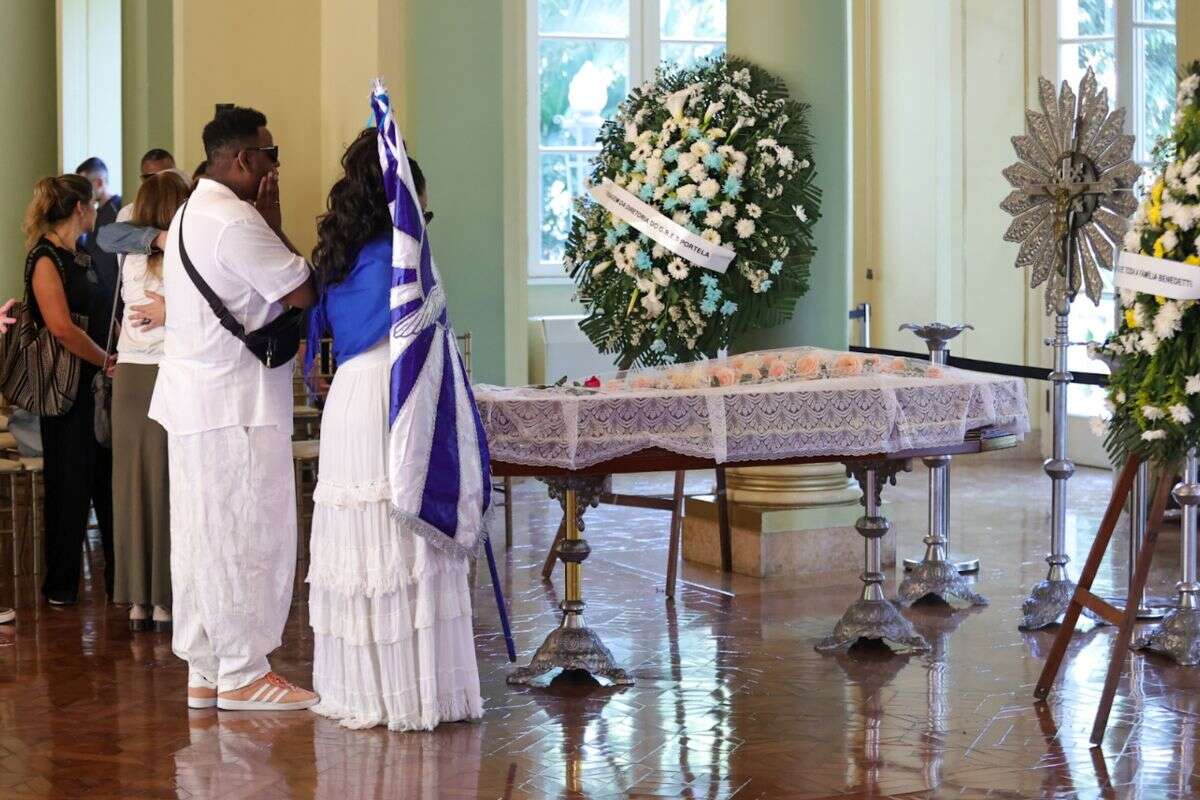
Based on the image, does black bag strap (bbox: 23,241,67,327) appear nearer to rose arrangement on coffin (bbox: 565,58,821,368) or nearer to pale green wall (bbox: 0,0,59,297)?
rose arrangement on coffin (bbox: 565,58,821,368)

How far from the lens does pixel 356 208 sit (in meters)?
5.58

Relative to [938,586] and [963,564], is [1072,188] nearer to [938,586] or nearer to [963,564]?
[938,586]

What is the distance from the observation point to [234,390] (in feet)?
19.0

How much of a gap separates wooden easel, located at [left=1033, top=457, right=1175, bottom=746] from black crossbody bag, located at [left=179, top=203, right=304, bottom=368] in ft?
9.10

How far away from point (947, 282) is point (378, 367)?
26.8ft

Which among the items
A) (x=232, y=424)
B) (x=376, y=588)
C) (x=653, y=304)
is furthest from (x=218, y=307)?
(x=653, y=304)

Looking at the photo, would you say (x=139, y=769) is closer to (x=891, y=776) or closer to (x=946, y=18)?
(x=891, y=776)

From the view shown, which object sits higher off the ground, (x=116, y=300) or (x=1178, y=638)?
(x=116, y=300)

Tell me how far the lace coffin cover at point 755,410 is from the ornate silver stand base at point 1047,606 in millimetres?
821

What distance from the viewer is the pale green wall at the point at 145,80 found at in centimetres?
1276

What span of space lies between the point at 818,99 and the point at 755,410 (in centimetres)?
262

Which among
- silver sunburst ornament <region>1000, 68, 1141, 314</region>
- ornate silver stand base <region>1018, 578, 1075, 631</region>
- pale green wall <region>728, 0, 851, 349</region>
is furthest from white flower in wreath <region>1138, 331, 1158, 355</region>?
pale green wall <region>728, 0, 851, 349</region>

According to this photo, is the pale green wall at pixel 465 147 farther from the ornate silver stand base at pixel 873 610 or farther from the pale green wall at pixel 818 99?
the ornate silver stand base at pixel 873 610

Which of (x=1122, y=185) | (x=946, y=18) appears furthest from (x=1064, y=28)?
(x=1122, y=185)
